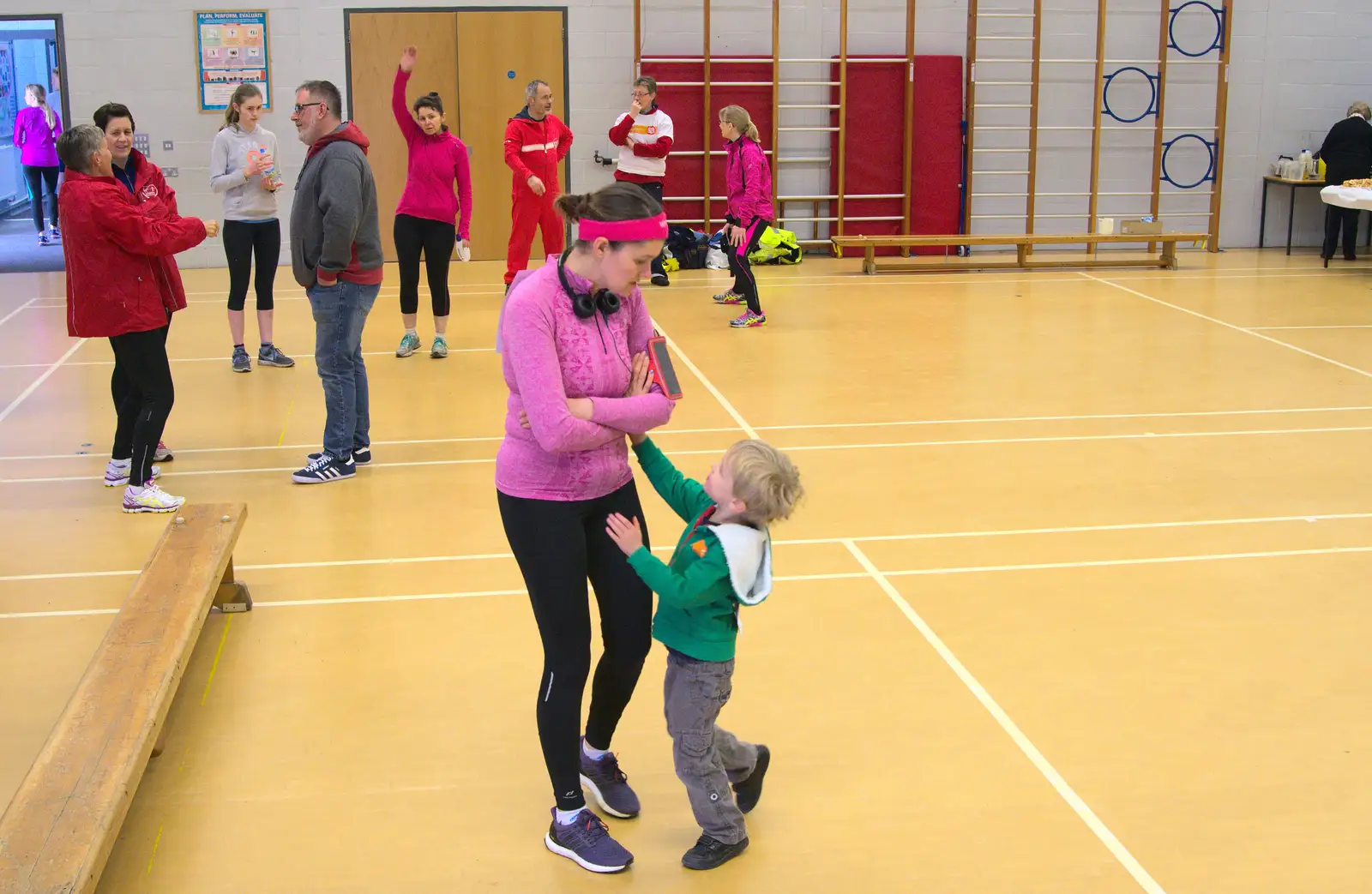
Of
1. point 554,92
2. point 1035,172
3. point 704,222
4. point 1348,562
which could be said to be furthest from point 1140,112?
point 1348,562

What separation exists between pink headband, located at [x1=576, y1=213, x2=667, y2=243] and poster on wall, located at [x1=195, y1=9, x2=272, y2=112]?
1059 centimetres

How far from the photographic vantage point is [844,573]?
4.97 meters

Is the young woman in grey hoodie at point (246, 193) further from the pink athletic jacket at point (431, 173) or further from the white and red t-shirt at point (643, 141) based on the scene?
the white and red t-shirt at point (643, 141)

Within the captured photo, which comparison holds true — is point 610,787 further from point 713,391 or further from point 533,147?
point 533,147

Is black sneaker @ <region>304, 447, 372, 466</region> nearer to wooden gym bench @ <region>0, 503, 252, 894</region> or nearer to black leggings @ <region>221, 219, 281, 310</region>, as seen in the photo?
wooden gym bench @ <region>0, 503, 252, 894</region>

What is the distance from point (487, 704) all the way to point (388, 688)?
13.2 inches

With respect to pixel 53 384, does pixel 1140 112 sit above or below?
above

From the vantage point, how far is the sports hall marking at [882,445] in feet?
20.7

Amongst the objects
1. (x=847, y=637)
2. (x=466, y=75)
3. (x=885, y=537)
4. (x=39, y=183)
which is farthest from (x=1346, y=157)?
(x=39, y=183)

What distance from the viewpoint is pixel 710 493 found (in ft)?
9.66

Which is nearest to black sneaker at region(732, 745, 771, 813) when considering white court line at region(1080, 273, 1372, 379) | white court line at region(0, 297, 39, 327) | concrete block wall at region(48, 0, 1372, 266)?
white court line at region(1080, 273, 1372, 379)

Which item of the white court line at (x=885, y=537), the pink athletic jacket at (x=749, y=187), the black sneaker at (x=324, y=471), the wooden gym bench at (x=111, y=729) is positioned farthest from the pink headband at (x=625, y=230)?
the pink athletic jacket at (x=749, y=187)

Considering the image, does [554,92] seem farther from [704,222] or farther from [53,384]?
[53,384]

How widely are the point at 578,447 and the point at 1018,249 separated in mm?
10776
